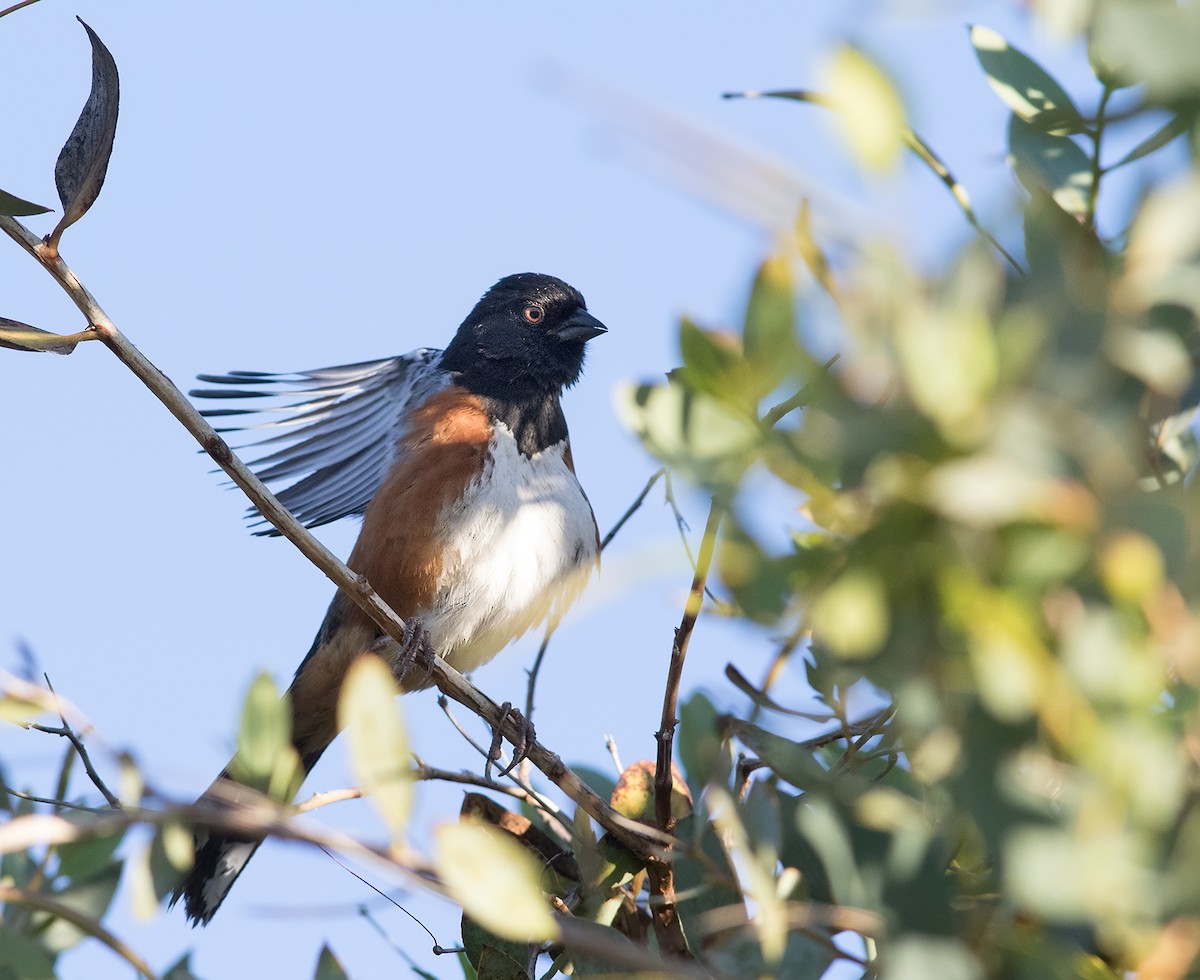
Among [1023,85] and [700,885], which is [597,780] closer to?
[700,885]

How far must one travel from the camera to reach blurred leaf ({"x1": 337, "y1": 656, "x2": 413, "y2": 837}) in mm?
723

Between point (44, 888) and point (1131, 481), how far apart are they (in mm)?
1276

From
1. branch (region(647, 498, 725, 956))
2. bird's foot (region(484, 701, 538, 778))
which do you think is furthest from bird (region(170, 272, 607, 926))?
branch (region(647, 498, 725, 956))

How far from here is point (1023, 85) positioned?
1.13 m

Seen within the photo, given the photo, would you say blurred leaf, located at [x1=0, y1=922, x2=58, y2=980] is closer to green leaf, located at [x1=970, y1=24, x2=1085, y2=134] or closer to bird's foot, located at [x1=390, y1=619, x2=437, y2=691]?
green leaf, located at [x1=970, y1=24, x2=1085, y2=134]

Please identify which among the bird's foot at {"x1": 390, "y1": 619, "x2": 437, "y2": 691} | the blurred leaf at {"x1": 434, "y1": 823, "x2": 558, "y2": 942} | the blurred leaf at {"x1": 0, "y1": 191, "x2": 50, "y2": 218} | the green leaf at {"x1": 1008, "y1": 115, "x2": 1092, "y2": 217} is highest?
the blurred leaf at {"x1": 0, "y1": 191, "x2": 50, "y2": 218}

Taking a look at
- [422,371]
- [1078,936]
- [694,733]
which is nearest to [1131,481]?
[1078,936]

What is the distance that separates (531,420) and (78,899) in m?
2.73

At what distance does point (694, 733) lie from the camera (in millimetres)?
1292

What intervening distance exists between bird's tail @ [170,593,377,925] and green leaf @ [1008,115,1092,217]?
2.85 m

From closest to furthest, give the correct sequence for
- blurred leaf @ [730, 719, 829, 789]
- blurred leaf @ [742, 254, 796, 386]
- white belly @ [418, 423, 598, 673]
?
blurred leaf @ [742, 254, 796, 386], blurred leaf @ [730, 719, 829, 789], white belly @ [418, 423, 598, 673]

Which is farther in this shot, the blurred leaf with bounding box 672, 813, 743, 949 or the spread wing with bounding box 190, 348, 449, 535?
the spread wing with bounding box 190, 348, 449, 535

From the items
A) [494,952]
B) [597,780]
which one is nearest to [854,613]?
[494,952]

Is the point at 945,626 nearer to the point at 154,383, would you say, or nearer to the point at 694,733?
the point at 694,733
